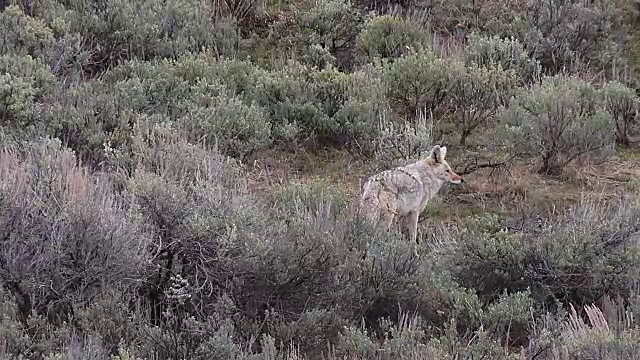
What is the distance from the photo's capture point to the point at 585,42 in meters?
12.8

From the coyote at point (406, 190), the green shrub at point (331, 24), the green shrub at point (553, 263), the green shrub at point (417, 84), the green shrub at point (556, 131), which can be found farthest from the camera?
the green shrub at point (331, 24)

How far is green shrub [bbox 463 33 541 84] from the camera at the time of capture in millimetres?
11844

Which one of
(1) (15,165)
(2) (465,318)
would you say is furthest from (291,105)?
(2) (465,318)

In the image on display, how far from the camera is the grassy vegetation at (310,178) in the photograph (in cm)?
581

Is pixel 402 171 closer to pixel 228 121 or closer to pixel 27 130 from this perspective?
pixel 228 121

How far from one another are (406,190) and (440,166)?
0.70 metres

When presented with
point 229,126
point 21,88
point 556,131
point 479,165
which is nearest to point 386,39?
point 479,165

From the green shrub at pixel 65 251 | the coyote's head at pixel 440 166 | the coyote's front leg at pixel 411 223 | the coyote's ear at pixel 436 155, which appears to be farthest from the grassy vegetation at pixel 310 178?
the coyote's ear at pixel 436 155

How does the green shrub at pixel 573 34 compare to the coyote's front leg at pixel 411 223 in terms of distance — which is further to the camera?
the green shrub at pixel 573 34

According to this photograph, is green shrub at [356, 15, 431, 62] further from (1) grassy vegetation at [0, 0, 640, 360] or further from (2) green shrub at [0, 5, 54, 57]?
(2) green shrub at [0, 5, 54, 57]

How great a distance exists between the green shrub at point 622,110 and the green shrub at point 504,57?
1219 mm

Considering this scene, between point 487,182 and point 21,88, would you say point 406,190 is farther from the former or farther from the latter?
point 21,88

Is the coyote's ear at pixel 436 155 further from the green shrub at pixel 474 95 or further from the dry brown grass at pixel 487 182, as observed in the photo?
the green shrub at pixel 474 95

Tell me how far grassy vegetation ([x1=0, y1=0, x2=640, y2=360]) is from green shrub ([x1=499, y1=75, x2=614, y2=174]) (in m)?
0.03
